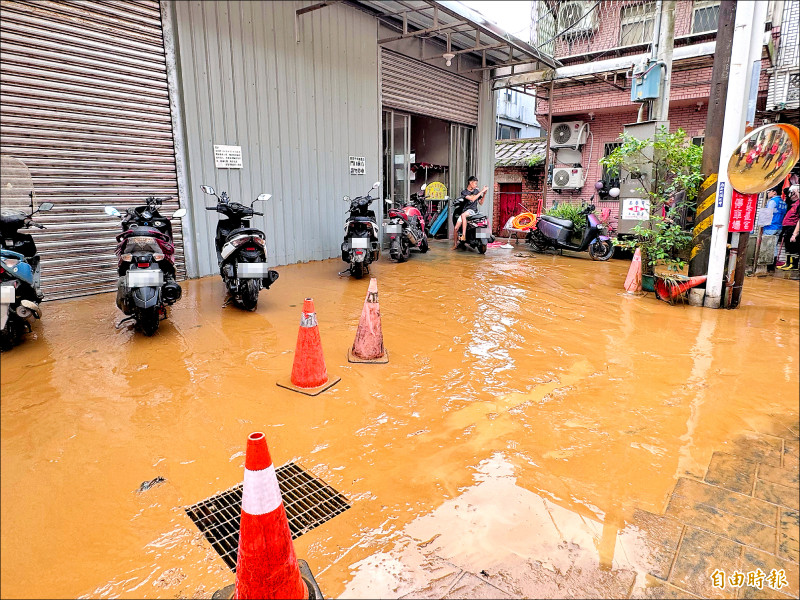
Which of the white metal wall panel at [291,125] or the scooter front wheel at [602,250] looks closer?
the white metal wall panel at [291,125]

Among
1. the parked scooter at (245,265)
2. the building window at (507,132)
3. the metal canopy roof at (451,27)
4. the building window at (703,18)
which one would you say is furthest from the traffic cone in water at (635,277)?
the building window at (507,132)

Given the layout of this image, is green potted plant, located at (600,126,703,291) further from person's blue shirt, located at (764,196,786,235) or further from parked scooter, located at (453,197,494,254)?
person's blue shirt, located at (764,196,786,235)

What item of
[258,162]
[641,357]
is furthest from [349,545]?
[258,162]

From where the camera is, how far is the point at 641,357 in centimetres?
413

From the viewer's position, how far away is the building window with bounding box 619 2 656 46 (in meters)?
12.1

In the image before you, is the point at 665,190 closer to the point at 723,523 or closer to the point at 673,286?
the point at 673,286

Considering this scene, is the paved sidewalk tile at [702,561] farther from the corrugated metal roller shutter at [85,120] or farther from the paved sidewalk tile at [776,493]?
the corrugated metal roller shutter at [85,120]

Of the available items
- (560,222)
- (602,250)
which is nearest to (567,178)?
(560,222)

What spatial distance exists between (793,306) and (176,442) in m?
2.94

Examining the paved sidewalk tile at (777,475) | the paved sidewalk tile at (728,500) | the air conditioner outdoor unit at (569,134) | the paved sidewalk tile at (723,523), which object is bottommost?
the paved sidewalk tile at (723,523)

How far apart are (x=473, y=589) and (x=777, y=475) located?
5.84 ft

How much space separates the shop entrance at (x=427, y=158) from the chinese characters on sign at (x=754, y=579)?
862 cm

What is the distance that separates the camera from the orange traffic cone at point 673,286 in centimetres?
571

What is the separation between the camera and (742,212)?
5105 millimetres
